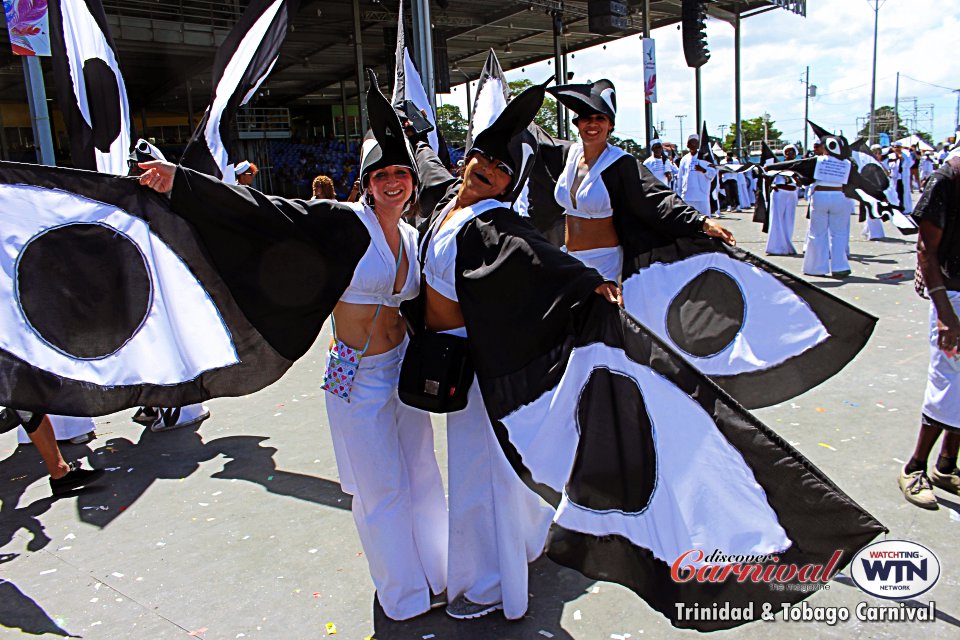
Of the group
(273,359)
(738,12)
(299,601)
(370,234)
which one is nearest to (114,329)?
(273,359)

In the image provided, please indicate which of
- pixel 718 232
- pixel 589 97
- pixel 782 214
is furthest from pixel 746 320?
pixel 782 214

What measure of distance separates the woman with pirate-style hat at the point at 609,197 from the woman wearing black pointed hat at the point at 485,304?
50.0 inches

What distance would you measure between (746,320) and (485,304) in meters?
1.82

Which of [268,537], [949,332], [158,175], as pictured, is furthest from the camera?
[268,537]

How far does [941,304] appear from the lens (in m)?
3.59

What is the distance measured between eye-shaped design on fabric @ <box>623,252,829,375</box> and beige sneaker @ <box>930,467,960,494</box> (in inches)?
39.1

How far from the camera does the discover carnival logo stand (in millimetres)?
2975

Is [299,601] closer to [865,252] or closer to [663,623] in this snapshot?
[663,623]

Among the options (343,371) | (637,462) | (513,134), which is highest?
(513,134)

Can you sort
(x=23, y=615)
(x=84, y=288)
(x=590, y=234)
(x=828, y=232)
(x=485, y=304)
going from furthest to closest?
1. (x=828, y=232)
2. (x=590, y=234)
3. (x=23, y=615)
4. (x=84, y=288)
5. (x=485, y=304)

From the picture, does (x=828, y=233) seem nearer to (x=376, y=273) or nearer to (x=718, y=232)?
(x=718, y=232)

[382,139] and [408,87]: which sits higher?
[408,87]

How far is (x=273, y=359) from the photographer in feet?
11.1

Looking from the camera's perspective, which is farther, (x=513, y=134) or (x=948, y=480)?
(x=948, y=480)
